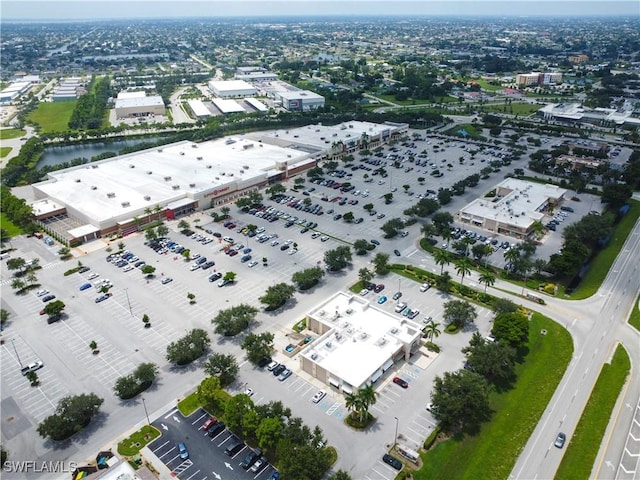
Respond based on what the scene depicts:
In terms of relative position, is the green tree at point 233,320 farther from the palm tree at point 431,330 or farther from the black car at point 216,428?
the palm tree at point 431,330

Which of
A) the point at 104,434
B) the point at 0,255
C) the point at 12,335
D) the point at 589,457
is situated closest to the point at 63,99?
the point at 0,255

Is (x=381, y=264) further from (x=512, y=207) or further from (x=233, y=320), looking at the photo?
(x=512, y=207)

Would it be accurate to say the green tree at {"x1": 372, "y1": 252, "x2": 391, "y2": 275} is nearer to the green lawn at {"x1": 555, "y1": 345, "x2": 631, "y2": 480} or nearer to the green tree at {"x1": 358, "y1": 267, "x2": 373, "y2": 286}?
the green tree at {"x1": 358, "y1": 267, "x2": 373, "y2": 286}

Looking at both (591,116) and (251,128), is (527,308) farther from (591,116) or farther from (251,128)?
(591,116)

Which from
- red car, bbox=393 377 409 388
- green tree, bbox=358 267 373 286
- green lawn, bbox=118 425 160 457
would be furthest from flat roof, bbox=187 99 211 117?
red car, bbox=393 377 409 388

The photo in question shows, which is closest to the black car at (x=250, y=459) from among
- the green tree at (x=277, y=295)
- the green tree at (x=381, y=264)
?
the green tree at (x=277, y=295)
